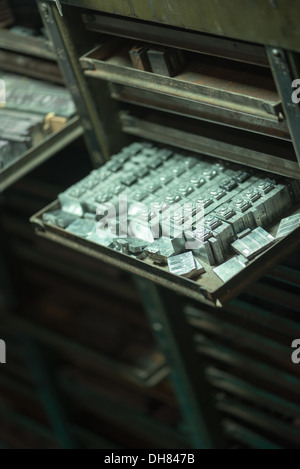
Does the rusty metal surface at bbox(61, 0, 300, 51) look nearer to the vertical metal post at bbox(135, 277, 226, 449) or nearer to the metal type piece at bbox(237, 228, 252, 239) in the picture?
the metal type piece at bbox(237, 228, 252, 239)

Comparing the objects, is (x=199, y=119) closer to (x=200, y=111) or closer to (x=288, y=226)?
(x=200, y=111)

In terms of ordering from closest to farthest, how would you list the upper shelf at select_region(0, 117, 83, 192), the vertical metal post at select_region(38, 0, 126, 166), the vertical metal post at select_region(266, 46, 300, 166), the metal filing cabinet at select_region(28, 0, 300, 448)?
1. the vertical metal post at select_region(266, 46, 300, 166)
2. the metal filing cabinet at select_region(28, 0, 300, 448)
3. the vertical metal post at select_region(38, 0, 126, 166)
4. the upper shelf at select_region(0, 117, 83, 192)

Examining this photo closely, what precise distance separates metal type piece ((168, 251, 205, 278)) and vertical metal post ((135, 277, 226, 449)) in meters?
1.38

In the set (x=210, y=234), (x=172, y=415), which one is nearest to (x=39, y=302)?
(x=172, y=415)

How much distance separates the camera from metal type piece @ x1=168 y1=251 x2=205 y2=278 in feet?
9.55

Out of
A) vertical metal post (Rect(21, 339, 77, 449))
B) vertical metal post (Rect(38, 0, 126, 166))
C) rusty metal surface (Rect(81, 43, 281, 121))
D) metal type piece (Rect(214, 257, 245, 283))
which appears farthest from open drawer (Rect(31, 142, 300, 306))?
vertical metal post (Rect(21, 339, 77, 449))

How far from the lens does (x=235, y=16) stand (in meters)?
2.62

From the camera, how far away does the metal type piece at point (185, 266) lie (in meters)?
2.91

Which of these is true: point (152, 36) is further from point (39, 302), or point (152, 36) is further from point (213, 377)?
point (39, 302)

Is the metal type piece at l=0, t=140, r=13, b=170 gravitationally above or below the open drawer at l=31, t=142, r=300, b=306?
above

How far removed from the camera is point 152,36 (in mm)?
3262

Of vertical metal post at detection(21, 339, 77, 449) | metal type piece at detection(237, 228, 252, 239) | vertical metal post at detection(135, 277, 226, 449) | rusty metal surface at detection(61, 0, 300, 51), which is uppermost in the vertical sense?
rusty metal surface at detection(61, 0, 300, 51)

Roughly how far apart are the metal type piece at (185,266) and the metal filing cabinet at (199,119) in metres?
0.01

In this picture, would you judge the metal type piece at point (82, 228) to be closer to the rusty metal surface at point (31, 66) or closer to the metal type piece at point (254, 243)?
the metal type piece at point (254, 243)
